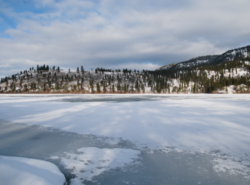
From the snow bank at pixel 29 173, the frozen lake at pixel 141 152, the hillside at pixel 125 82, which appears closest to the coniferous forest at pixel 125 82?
the hillside at pixel 125 82

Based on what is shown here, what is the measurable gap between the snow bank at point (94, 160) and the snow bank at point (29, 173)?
355mm

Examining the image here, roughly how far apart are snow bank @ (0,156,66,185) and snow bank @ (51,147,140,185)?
1.17 feet

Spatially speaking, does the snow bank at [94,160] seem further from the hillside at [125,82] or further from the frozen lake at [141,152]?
the hillside at [125,82]

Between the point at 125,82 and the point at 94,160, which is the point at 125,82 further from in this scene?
the point at 94,160

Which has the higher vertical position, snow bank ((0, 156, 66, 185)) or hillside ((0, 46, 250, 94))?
hillside ((0, 46, 250, 94))

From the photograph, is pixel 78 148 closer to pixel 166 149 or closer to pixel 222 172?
pixel 166 149

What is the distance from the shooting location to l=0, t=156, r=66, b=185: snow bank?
277cm

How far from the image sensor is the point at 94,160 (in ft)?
12.8

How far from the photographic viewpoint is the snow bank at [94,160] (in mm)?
3311

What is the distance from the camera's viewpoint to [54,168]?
→ 3.40m

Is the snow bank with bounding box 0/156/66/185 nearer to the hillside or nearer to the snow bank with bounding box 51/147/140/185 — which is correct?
the snow bank with bounding box 51/147/140/185

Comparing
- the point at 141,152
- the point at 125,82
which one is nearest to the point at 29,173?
the point at 141,152

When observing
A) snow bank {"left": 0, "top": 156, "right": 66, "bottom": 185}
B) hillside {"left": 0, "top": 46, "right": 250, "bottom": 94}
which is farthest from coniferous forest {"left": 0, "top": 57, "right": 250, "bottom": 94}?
snow bank {"left": 0, "top": 156, "right": 66, "bottom": 185}

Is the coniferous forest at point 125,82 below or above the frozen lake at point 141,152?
above
